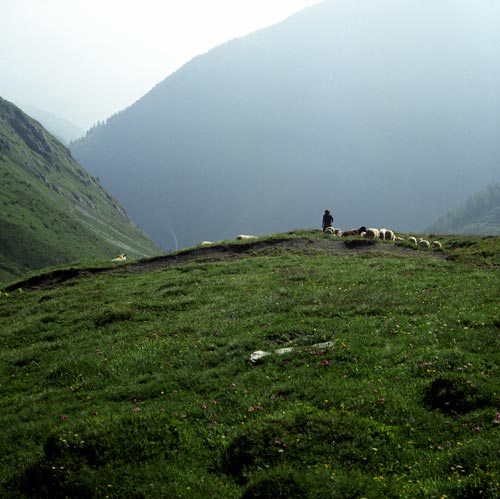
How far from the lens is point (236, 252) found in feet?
152

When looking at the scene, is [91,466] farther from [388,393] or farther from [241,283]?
[241,283]

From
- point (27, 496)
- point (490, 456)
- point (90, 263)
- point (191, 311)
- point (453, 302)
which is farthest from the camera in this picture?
point (90, 263)

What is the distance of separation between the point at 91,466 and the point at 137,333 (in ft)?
38.5

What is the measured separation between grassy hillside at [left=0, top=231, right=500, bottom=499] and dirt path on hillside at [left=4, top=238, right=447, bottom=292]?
12.1 metres

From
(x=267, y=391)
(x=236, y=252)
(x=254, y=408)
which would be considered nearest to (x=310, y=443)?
(x=254, y=408)

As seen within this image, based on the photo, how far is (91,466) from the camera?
1135 centimetres

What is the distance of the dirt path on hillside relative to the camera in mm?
42562

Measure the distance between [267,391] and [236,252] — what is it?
3209 cm

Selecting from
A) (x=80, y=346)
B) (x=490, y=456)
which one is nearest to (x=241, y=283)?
(x=80, y=346)

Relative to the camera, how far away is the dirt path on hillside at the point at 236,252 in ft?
140

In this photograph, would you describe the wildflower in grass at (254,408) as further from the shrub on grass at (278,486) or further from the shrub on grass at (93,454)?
the shrub on grass at (278,486)

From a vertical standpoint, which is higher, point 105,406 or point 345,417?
point 345,417

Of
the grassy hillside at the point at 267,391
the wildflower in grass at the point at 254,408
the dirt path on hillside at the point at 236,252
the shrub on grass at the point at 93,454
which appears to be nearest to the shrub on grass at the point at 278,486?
the grassy hillside at the point at 267,391

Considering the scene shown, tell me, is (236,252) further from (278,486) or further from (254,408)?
(278,486)
